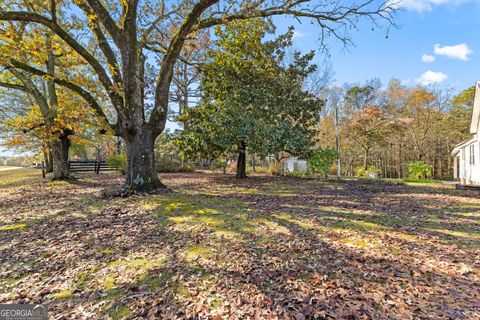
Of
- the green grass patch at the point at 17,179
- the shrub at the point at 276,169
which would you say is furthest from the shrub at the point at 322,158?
the green grass patch at the point at 17,179

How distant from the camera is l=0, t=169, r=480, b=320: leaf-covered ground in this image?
2.09 meters

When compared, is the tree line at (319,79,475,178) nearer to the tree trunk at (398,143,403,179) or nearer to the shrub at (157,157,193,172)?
the tree trunk at (398,143,403,179)

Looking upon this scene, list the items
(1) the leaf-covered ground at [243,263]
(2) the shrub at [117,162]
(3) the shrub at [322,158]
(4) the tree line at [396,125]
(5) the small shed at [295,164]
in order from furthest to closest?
1. (5) the small shed at [295,164]
2. (4) the tree line at [396,125]
3. (2) the shrub at [117,162]
4. (3) the shrub at [322,158]
5. (1) the leaf-covered ground at [243,263]

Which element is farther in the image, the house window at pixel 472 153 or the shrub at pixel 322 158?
the house window at pixel 472 153

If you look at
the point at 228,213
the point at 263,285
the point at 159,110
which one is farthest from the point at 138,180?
the point at 263,285

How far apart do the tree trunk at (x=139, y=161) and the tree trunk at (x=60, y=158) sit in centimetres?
629

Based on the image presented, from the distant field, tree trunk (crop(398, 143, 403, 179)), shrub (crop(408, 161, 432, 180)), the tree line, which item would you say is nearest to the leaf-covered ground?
shrub (crop(408, 161, 432, 180))

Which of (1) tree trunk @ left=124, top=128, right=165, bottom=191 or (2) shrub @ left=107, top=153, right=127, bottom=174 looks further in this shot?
(2) shrub @ left=107, top=153, right=127, bottom=174

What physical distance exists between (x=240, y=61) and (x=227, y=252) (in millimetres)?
9453

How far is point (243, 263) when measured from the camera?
113 inches

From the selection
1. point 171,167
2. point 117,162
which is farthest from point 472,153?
point 117,162

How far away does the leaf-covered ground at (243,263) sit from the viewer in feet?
6.86

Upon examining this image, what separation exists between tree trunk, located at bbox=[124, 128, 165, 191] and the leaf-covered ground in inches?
72.3

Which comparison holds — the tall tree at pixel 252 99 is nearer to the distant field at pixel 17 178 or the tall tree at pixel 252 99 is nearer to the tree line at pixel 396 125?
the distant field at pixel 17 178
